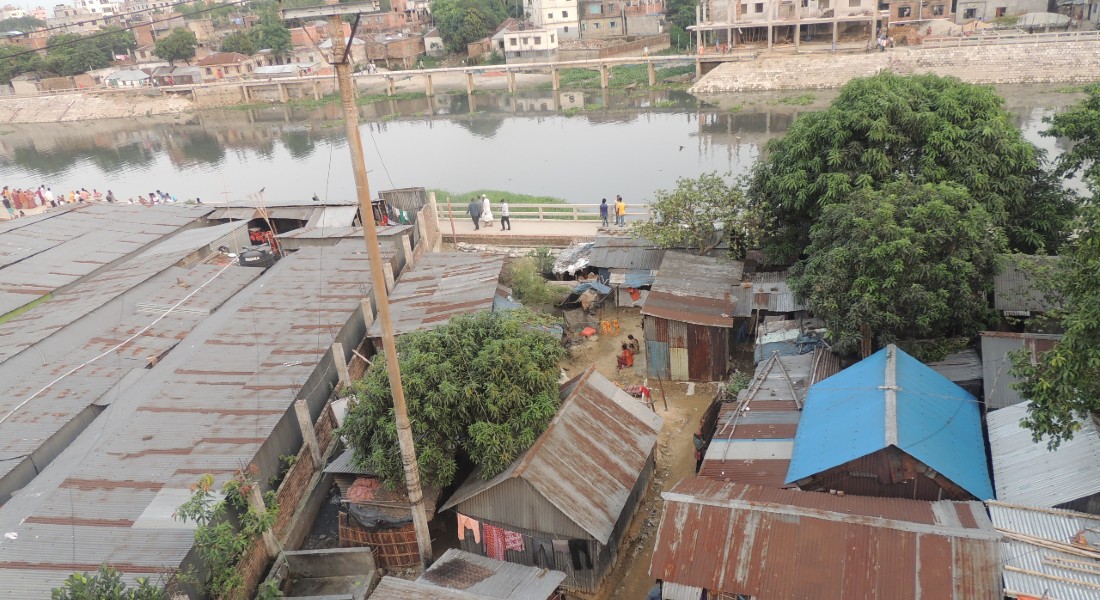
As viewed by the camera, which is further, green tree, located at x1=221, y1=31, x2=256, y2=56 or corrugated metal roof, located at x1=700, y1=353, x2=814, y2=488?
green tree, located at x1=221, y1=31, x2=256, y2=56

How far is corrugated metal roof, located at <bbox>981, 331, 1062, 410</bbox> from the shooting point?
35.0 ft

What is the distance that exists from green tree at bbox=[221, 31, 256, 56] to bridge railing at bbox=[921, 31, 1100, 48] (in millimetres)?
64567

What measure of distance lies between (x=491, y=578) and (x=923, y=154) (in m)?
12.5

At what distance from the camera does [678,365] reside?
50.1 ft

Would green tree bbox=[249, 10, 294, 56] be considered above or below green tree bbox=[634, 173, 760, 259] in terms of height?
above

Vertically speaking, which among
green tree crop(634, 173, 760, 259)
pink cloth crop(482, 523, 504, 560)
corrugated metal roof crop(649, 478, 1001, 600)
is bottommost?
pink cloth crop(482, 523, 504, 560)

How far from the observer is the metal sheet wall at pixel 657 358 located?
15.2m

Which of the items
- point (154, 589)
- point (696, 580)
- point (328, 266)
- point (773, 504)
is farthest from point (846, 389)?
point (328, 266)

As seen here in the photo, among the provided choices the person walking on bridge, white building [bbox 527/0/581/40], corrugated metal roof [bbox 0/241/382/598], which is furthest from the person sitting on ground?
white building [bbox 527/0/581/40]

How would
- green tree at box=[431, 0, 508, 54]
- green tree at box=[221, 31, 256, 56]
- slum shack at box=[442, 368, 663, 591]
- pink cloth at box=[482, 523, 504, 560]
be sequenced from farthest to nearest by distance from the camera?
green tree at box=[221, 31, 256, 56] → green tree at box=[431, 0, 508, 54] → pink cloth at box=[482, 523, 504, 560] → slum shack at box=[442, 368, 663, 591]

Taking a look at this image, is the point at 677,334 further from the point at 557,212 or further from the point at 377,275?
the point at 557,212

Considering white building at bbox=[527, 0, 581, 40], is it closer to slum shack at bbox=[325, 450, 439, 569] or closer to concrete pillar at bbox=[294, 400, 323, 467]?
concrete pillar at bbox=[294, 400, 323, 467]

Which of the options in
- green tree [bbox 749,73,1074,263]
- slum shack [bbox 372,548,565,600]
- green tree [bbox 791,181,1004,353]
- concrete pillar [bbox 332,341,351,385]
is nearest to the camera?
slum shack [bbox 372,548,565,600]

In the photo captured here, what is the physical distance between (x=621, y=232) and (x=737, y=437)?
11.4m
